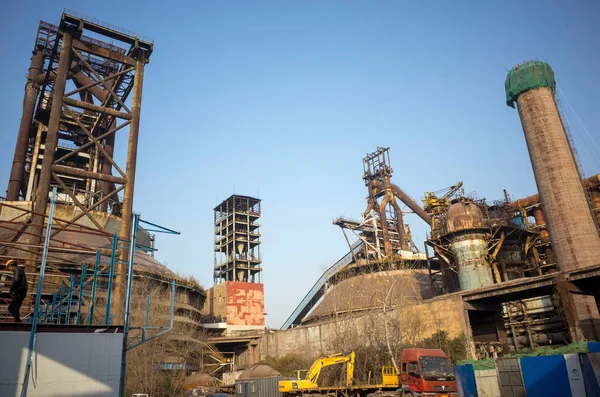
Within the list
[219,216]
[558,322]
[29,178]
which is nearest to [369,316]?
[558,322]

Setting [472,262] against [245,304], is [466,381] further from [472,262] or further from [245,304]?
[245,304]

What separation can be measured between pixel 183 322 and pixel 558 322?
105 feet

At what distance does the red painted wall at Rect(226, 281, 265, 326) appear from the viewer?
58.8 meters

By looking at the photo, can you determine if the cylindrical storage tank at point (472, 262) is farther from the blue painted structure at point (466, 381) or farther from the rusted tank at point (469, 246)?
the blue painted structure at point (466, 381)

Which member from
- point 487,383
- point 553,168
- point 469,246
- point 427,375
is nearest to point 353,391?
point 427,375

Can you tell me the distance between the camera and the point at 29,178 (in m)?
47.2

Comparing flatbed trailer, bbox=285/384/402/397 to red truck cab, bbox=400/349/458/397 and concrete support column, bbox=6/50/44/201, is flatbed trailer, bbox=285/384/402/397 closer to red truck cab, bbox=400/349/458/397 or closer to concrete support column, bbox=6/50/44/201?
red truck cab, bbox=400/349/458/397

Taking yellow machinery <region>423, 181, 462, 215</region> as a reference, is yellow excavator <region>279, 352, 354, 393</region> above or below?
below

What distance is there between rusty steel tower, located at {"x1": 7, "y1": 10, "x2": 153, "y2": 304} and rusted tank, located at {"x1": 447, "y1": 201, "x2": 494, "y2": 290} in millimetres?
27380

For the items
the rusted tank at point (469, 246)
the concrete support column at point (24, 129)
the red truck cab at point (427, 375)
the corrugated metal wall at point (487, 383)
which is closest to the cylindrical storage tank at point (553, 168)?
the rusted tank at point (469, 246)

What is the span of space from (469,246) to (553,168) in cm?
918

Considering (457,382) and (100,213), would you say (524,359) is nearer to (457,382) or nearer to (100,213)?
(457,382)

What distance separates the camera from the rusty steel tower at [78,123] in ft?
88.2

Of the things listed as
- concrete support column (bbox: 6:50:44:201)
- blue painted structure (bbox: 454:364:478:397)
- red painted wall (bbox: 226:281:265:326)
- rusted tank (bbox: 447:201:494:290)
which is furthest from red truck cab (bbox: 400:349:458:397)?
red painted wall (bbox: 226:281:265:326)
